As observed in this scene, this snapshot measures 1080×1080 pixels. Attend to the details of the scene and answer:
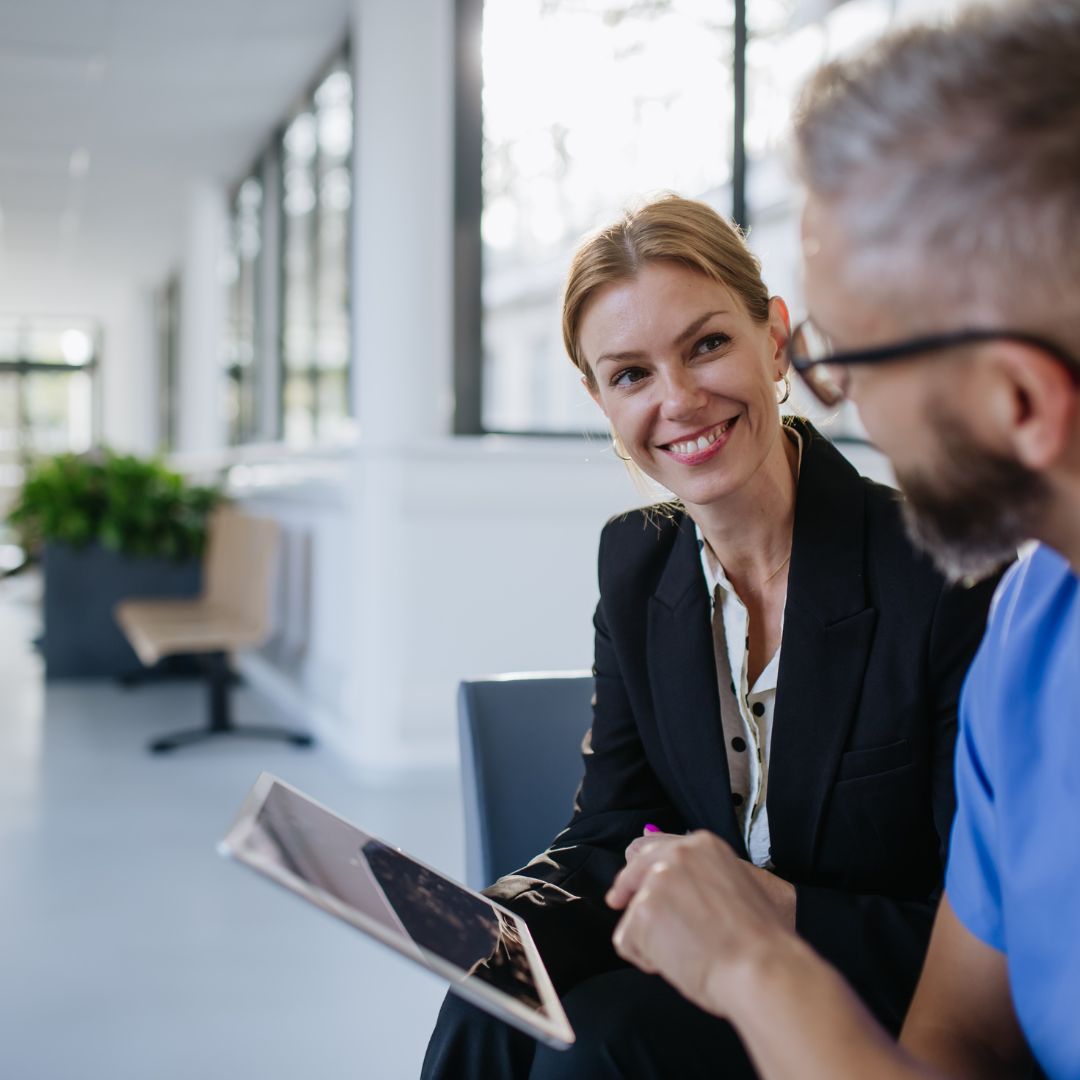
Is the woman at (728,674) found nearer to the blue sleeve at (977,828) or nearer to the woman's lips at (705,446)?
the woman's lips at (705,446)

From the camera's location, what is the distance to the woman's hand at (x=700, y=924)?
749 mm

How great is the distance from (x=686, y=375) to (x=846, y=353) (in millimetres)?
664

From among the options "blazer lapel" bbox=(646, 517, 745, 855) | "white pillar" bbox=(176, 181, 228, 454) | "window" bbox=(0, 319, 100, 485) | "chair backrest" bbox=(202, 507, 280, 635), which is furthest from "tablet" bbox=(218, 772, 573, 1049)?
"window" bbox=(0, 319, 100, 485)

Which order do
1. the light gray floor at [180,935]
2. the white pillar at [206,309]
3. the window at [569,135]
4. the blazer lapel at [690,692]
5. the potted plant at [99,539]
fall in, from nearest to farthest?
the blazer lapel at [690,692] → the light gray floor at [180,935] → the window at [569,135] → the potted plant at [99,539] → the white pillar at [206,309]

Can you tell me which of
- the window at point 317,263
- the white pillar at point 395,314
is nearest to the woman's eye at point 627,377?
the white pillar at point 395,314

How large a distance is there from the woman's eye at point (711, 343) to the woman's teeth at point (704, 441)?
0.27ft

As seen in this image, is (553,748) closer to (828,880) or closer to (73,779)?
(828,880)

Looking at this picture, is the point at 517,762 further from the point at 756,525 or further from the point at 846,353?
the point at 846,353

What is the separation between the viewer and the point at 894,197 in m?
0.66

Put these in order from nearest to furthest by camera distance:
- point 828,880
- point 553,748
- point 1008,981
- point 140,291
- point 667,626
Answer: point 1008,981
point 828,880
point 667,626
point 553,748
point 140,291

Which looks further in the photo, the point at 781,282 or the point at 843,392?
the point at 781,282

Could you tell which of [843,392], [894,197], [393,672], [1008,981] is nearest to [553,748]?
[1008,981]

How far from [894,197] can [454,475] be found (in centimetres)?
368

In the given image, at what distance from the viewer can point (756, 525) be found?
1353mm
